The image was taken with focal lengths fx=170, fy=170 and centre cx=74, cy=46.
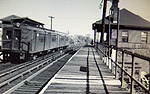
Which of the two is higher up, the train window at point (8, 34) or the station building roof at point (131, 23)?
the station building roof at point (131, 23)

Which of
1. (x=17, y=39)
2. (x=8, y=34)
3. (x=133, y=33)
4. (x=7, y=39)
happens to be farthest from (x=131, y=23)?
(x=7, y=39)

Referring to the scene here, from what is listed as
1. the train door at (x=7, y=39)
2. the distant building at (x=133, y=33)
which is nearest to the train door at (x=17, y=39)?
the train door at (x=7, y=39)

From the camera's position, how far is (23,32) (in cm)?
1285

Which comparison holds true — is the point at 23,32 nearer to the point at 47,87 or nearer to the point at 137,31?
the point at 47,87

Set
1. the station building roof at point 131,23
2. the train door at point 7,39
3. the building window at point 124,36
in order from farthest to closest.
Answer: the building window at point 124,36 → the station building roof at point 131,23 → the train door at point 7,39

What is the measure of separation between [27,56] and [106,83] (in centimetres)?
863

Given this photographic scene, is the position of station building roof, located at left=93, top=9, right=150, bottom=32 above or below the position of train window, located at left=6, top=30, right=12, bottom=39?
above

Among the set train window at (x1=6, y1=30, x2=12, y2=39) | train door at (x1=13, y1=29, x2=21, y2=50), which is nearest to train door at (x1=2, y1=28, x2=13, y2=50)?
train window at (x1=6, y1=30, x2=12, y2=39)

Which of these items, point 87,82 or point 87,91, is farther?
point 87,82

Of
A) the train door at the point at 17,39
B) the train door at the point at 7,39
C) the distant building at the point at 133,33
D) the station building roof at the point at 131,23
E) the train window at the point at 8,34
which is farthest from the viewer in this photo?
the station building roof at the point at 131,23

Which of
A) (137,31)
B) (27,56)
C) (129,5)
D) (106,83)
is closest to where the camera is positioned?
(106,83)

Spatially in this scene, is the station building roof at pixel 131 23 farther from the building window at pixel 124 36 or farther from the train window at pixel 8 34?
the train window at pixel 8 34

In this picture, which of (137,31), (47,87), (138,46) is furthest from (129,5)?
(137,31)

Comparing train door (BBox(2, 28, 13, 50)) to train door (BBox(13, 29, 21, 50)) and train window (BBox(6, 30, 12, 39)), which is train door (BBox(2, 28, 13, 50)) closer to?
train window (BBox(6, 30, 12, 39))
